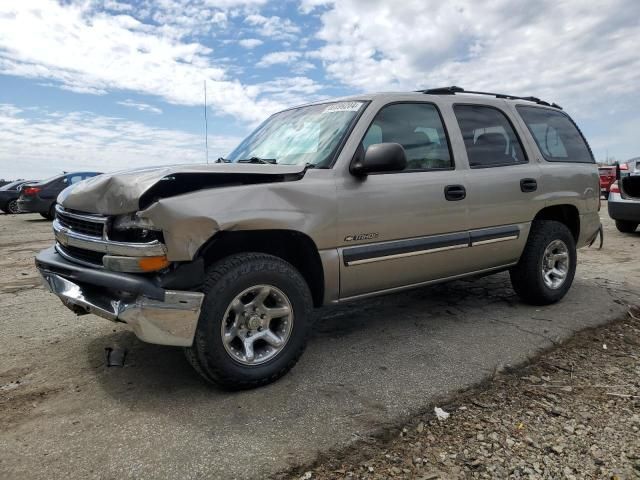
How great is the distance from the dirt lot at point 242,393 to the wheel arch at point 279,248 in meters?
0.59

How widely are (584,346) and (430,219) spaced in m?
1.50

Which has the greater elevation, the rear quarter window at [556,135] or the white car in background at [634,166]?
the rear quarter window at [556,135]

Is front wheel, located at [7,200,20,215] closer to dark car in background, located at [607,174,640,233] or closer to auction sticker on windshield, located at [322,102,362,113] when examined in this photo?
auction sticker on windshield, located at [322,102,362,113]

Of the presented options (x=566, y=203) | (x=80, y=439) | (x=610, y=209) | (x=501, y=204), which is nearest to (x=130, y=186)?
→ (x=80, y=439)

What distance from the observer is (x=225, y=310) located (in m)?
2.75

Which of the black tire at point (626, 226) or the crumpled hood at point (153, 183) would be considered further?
the black tire at point (626, 226)

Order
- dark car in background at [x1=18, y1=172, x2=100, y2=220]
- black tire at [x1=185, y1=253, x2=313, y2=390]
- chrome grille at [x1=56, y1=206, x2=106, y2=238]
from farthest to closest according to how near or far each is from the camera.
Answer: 1. dark car in background at [x1=18, y1=172, x2=100, y2=220]
2. chrome grille at [x1=56, y1=206, x2=106, y2=238]
3. black tire at [x1=185, y1=253, x2=313, y2=390]

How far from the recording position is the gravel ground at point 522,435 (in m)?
2.18

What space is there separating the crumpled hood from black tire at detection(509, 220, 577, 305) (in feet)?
8.46

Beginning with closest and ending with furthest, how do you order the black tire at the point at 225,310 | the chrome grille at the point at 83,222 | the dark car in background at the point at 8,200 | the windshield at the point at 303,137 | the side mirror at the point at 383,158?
the black tire at the point at 225,310, the chrome grille at the point at 83,222, the side mirror at the point at 383,158, the windshield at the point at 303,137, the dark car in background at the point at 8,200

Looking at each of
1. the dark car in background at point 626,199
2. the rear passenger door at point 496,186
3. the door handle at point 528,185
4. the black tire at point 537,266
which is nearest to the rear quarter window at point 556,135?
the rear passenger door at point 496,186

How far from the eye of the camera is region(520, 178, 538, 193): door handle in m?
4.29

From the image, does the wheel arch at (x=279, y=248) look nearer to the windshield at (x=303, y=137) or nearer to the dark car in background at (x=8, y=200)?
the windshield at (x=303, y=137)

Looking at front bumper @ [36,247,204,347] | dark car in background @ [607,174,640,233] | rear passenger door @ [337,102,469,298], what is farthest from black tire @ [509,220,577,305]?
dark car in background @ [607,174,640,233]
